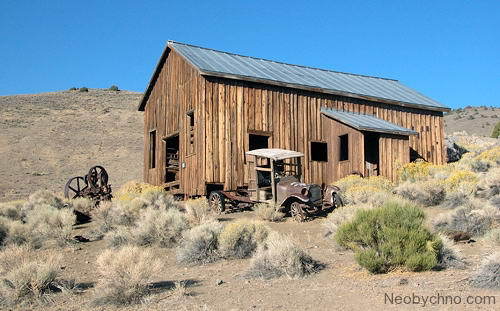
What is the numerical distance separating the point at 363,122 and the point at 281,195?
6.81m

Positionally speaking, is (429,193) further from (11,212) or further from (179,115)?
(11,212)

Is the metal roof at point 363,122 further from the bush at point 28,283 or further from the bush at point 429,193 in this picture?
the bush at point 28,283

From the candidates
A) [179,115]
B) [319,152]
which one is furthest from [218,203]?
[319,152]

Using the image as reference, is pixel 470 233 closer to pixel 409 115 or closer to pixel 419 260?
pixel 419 260

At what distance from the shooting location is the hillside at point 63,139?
37.0 m

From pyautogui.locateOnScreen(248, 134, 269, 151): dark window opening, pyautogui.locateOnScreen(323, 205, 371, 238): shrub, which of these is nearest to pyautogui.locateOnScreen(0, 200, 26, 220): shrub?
pyautogui.locateOnScreen(248, 134, 269, 151): dark window opening

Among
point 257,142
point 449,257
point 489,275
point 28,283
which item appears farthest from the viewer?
point 257,142

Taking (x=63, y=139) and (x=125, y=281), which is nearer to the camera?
(x=125, y=281)

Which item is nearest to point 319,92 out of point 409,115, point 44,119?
point 409,115

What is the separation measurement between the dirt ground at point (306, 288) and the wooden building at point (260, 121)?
28.1ft

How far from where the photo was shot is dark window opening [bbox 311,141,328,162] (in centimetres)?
2022

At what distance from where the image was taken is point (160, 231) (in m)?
10.7

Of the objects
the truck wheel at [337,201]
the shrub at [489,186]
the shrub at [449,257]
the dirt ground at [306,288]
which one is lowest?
the dirt ground at [306,288]

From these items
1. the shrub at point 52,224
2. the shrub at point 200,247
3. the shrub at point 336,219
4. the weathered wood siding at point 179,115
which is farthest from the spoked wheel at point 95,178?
the shrub at point 336,219
